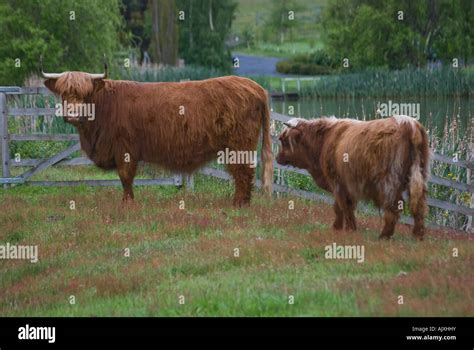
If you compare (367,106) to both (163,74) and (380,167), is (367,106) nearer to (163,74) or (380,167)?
(163,74)

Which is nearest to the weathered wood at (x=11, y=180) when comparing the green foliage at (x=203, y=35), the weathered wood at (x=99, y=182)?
the weathered wood at (x=99, y=182)

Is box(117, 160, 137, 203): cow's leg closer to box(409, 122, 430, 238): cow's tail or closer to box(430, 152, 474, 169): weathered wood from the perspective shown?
→ box(430, 152, 474, 169): weathered wood

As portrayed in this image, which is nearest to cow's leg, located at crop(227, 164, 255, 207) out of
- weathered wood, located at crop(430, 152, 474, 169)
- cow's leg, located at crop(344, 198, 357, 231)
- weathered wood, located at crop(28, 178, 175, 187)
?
weathered wood, located at crop(28, 178, 175, 187)

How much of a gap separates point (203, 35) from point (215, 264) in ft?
181

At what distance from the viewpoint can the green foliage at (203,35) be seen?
62281 millimetres

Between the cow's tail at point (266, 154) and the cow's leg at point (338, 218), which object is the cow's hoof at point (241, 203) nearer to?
the cow's tail at point (266, 154)

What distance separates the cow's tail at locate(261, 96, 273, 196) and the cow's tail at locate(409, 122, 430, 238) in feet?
11.8

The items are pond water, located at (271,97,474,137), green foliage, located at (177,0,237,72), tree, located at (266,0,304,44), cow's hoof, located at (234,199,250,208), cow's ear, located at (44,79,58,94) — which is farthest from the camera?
tree, located at (266,0,304,44)

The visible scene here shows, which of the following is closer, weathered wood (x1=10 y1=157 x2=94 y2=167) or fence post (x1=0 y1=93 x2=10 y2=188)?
weathered wood (x1=10 y1=157 x2=94 y2=167)

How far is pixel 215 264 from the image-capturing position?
888 cm

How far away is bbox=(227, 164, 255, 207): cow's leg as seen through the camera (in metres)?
12.9

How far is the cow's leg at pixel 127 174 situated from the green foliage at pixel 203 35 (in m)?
48.4

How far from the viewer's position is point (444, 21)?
173 feet
